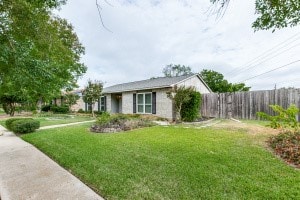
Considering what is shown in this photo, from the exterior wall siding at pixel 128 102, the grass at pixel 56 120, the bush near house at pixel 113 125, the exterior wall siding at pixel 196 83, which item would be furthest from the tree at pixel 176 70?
the bush near house at pixel 113 125

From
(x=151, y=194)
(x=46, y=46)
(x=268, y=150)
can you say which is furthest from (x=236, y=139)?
(x=46, y=46)

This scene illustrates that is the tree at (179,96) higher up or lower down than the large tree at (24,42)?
lower down

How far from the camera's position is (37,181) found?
11.8 feet

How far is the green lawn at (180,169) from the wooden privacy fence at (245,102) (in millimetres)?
5457

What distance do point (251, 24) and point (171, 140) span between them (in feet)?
14.4

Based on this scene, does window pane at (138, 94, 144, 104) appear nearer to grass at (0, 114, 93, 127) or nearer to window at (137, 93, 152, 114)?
window at (137, 93, 152, 114)

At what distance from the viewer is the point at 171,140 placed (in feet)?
21.0

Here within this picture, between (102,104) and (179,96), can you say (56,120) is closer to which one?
(102,104)

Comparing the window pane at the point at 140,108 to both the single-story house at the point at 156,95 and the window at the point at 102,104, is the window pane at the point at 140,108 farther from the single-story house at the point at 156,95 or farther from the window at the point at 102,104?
the window at the point at 102,104

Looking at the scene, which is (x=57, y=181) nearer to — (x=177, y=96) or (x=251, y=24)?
(x=251, y=24)

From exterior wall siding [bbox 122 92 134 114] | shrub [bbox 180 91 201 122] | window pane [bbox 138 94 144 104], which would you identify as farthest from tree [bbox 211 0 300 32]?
exterior wall siding [bbox 122 92 134 114]

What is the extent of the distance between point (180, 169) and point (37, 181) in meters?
2.95

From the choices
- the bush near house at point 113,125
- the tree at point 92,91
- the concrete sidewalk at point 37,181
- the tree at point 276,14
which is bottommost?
the concrete sidewalk at point 37,181

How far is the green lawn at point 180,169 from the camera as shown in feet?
9.77
